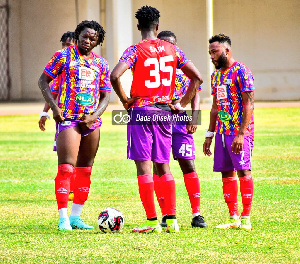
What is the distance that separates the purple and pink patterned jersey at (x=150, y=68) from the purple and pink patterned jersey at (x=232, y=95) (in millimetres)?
548

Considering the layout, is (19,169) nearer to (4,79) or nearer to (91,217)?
(91,217)

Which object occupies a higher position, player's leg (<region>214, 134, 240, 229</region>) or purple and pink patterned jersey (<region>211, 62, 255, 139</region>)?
purple and pink patterned jersey (<region>211, 62, 255, 139</region>)

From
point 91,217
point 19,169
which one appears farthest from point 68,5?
point 91,217

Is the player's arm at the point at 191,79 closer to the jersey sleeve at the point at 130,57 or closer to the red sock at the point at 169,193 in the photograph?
the jersey sleeve at the point at 130,57

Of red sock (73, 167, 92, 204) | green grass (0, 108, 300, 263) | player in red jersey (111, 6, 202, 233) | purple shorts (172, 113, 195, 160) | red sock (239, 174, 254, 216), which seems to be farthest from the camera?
purple shorts (172, 113, 195, 160)

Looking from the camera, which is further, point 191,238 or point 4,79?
point 4,79

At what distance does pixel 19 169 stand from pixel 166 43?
22.9ft

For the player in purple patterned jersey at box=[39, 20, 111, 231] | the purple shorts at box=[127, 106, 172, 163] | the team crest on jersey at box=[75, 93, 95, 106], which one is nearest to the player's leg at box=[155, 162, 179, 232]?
the purple shorts at box=[127, 106, 172, 163]

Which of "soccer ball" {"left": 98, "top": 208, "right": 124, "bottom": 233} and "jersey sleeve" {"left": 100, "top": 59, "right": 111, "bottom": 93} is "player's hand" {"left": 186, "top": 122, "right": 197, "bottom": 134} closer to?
"jersey sleeve" {"left": 100, "top": 59, "right": 111, "bottom": 93}

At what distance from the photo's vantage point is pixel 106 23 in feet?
115

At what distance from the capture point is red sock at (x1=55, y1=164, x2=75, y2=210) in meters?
7.81

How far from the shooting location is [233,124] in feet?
25.7

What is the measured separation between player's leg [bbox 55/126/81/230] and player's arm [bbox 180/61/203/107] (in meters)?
1.20

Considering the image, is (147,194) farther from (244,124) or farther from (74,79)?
(74,79)
